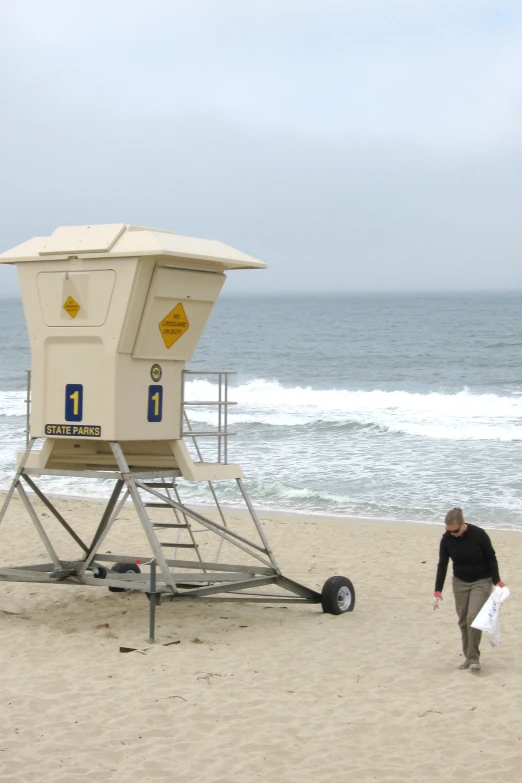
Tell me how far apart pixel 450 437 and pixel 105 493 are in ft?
34.7

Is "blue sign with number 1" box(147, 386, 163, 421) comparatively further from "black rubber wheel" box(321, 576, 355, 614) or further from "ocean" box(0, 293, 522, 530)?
"ocean" box(0, 293, 522, 530)

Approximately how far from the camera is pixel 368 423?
1115 inches

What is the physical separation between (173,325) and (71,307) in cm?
94

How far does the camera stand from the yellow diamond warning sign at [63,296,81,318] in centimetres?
898

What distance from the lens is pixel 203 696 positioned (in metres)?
7.30

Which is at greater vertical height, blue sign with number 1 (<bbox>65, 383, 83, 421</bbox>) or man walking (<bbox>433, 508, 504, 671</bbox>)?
blue sign with number 1 (<bbox>65, 383, 83, 421</bbox>)

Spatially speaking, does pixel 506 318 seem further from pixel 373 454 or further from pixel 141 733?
pixel 141 733

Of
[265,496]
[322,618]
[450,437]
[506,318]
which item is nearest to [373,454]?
[450,437]

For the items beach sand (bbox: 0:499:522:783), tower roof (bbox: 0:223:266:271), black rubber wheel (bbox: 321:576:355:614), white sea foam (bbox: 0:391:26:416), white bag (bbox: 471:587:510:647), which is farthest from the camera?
white sea foam (bbox: 0:391:26:416)

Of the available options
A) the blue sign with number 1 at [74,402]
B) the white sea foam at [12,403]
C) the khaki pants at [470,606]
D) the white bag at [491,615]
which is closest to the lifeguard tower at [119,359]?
the blue sign with number 1 at [74,402]

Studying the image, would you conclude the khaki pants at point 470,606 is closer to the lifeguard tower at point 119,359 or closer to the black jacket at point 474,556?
the black jacket at point 474,556

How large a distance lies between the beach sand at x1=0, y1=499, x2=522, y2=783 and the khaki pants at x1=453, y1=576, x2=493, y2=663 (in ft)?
0.79

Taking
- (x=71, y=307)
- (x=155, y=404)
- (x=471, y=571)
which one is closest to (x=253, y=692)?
(x=471, y=571)

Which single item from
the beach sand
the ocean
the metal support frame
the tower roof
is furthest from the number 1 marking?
the ocean
